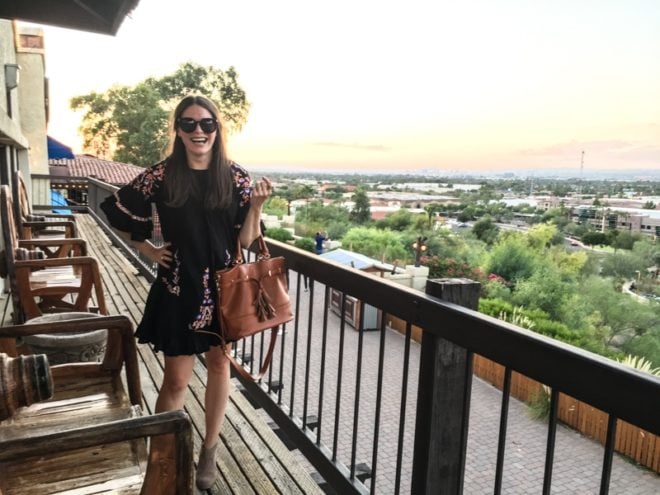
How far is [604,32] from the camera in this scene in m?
93.2

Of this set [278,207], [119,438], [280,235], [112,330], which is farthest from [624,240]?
[119,438]

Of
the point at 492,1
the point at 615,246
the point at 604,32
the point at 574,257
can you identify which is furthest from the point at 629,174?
the point at 574,257

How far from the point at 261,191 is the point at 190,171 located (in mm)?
238

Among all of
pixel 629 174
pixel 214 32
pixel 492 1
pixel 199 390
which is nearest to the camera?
pixel 199 390

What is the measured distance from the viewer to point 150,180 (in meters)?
1.77

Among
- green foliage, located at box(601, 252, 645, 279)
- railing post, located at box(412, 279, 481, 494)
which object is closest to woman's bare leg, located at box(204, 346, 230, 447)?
railing post, located at box(412, 279, 481, 494)

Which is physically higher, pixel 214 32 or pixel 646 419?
pixel 214 32

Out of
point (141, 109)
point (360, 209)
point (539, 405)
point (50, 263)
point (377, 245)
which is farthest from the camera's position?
point (360, 209)

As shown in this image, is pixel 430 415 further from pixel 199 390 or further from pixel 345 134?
pixel 345 134

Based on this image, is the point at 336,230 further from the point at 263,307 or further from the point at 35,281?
the point at 263,307

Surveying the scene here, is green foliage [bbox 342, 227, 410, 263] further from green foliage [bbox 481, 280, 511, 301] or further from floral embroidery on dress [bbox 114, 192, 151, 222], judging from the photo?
floral embroidery on dress [bbox 114, 192, 151, 222]

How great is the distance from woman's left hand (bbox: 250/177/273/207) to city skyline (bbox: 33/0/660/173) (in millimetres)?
50263

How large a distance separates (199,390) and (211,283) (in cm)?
121

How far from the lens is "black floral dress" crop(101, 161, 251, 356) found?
1690 mm
